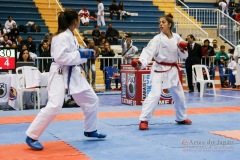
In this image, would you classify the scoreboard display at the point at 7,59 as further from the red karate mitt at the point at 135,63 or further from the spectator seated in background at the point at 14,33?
the spectator seated in background at the point at 14,33

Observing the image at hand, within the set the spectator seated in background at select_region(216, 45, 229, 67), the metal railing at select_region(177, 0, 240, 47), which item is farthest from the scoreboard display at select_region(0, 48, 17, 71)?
the metal railing at select_region(177, 0, 240, 47)

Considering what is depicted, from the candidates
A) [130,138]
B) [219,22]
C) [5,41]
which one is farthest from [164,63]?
[219,22]

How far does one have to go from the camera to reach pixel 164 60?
7.16m

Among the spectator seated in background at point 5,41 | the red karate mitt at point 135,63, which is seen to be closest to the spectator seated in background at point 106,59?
the spectator seated in background at point 5,41

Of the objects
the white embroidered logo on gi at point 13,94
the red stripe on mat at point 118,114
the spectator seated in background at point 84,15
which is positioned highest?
the spectator seated in background at point 84,15

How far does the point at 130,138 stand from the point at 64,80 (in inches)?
50.1

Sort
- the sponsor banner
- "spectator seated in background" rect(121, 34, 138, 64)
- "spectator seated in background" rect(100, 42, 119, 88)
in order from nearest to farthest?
the sponsor banner → "spectator seated in background" rect(121, 34, 138, 64) → "spectator seated in background" rect(100, 42, 119, 88)

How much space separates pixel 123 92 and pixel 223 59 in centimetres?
758

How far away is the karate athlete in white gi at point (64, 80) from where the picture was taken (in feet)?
17.7

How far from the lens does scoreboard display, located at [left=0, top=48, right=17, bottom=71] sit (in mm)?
10727

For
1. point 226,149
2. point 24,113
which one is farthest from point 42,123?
point 24,113

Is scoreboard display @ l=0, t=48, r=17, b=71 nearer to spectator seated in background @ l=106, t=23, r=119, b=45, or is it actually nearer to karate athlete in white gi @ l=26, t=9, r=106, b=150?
karate athlete in white gi @ l=26, t=9, r=106, b=150

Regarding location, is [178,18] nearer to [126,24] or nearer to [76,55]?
[126,24]

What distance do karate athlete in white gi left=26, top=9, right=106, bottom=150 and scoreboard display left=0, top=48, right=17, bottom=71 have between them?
17.8 feet
